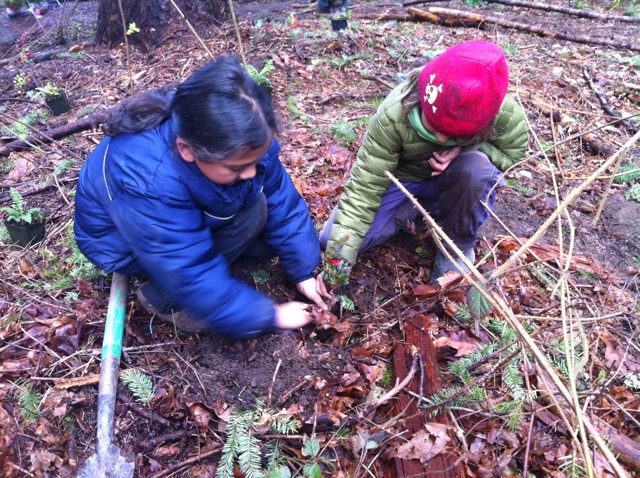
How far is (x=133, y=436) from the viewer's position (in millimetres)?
1991

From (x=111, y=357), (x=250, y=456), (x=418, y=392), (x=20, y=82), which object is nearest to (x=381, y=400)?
(x=418, y=392)

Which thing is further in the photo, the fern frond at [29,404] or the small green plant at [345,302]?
the small green plant at [345,302]

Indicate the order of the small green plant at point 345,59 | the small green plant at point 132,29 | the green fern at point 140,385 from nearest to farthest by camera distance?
the green fern at point 140,385, the small green plant at point 345,59, the small green plant at point 132,29

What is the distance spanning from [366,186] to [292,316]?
40.2 inches

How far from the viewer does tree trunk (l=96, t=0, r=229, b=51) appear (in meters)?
6.23

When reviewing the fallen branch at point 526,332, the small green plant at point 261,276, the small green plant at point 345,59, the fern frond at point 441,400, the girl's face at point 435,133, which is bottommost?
the small green plant at point 261,276

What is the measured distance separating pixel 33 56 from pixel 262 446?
791cm

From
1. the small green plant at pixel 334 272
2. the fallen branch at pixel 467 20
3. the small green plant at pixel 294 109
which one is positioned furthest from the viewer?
the fallen branch at pixel 467 20

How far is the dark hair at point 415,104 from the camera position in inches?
98.3

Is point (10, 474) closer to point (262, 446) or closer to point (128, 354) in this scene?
point (128, 354)

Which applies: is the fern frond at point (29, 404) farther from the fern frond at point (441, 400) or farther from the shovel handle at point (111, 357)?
the fern frond at point (441, 400)

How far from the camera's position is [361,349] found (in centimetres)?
232

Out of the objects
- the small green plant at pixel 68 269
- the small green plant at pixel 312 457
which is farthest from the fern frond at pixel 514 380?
the small green plant at pixel 68 269

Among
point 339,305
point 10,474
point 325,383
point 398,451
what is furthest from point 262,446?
point 10,474
